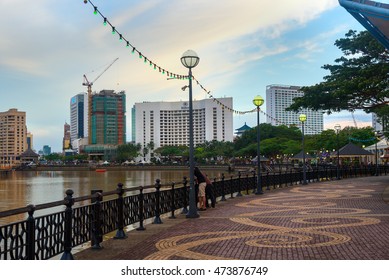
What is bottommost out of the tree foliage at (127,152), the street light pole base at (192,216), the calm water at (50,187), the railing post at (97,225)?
the calm water at (50,187)

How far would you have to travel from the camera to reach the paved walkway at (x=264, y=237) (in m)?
7.73

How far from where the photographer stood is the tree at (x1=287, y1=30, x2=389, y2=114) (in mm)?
24734

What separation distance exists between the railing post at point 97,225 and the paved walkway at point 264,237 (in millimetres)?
263

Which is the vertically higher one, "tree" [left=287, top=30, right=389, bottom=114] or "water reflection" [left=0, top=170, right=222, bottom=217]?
"tree" [left=287, top=30, right=389, bottom=114]

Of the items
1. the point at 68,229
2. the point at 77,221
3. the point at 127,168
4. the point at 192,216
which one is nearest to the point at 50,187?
the point at 192,216

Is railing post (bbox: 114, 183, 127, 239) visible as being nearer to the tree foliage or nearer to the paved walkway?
the paved walkway

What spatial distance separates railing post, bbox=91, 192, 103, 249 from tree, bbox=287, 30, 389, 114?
759 inches

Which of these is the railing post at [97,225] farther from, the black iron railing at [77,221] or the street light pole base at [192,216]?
the street light pole base at [192,216]

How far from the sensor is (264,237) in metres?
9.39

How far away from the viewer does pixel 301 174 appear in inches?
1233

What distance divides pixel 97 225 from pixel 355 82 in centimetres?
2062

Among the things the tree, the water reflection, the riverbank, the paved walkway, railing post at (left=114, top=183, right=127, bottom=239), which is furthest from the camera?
the riverbank

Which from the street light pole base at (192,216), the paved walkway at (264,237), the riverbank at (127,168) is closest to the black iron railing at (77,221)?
the paved walkway at (264,237)

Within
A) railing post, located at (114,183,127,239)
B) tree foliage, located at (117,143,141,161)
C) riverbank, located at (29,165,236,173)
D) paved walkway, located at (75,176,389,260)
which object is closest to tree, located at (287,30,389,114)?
paved walkway, located at (75,176,389,260)
